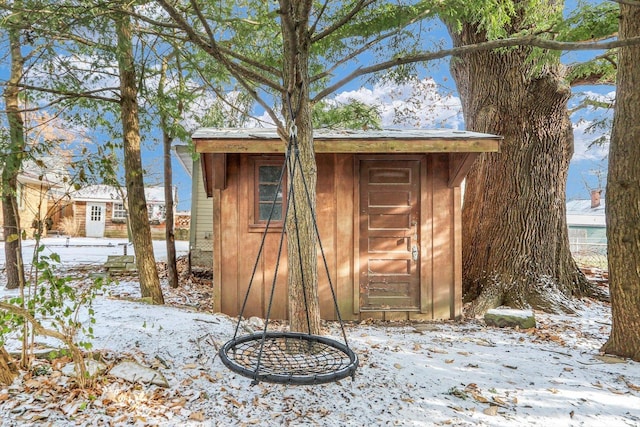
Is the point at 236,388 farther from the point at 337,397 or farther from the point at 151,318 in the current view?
the point at 151,318

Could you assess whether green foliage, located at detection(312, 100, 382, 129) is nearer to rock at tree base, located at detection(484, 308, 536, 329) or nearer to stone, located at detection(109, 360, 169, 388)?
rock at tree base, located at detection(484, 308, 536, 329)

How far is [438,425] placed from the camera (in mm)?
2133

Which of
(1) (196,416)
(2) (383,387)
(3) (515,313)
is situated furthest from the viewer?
(3) (515,313)

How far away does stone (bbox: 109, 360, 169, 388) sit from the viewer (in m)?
2.32

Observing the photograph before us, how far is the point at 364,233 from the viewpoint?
15.5 ft

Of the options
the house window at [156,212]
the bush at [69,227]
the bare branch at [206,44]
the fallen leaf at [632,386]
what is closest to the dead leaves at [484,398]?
the fallen leaf at [632,386]

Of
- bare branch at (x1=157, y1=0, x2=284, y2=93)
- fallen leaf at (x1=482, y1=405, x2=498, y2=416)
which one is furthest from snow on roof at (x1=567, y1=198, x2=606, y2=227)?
bare branch at (x1=157, y1=0, x2=284, y2=93)

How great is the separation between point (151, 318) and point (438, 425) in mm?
2705

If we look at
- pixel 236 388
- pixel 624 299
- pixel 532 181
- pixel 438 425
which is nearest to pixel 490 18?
pixel 532 181

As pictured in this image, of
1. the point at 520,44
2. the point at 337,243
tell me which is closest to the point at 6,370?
the point at 337,243

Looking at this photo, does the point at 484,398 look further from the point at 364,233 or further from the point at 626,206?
the point at 364,233

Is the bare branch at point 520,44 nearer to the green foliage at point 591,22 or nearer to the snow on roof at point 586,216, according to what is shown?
the green foliage at point 591,22

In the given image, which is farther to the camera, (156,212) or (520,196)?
(156,212)

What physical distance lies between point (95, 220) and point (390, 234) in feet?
72.7
